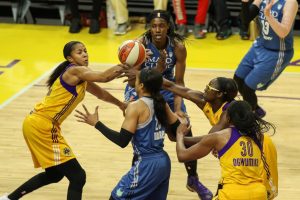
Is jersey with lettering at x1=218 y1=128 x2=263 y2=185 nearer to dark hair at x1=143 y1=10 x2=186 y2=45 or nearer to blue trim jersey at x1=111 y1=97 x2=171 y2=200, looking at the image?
blue trim jersey at x1=111 y1=97 x2=171 y2=200

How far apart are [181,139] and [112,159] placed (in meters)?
2.36

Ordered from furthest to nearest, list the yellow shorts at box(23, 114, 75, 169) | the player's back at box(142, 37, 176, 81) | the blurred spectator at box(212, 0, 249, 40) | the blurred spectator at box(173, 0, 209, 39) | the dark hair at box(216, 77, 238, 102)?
the blurred spectator at box(212, 0, 249, 40) < the blurred spectator at box(173, 0, 209, 39) < the player's back at box(142, 37, 176, 81) < the yellow shorts at box(23, 114, 75, 169) < the dark hair at box(216, 77, 238, 102)

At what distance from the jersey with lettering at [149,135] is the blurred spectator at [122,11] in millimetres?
7380

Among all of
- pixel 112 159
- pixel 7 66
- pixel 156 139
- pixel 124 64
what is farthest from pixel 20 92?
pixel 156 139

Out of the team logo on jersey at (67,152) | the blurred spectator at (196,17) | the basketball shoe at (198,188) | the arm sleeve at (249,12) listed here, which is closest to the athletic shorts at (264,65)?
the arm sleeve at (249,12)

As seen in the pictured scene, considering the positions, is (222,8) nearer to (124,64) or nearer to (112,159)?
(112,159)

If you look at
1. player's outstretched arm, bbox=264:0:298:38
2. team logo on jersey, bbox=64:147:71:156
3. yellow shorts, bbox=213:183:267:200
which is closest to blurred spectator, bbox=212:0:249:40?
player's outstretched arm, bbox=264:0:298:38

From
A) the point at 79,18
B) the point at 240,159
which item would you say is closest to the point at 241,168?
the point at 240,159

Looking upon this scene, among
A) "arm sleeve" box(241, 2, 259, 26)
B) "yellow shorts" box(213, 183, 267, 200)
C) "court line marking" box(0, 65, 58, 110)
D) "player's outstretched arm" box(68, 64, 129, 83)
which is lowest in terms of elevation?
"court line marking" box(0, 65, 58, 110)

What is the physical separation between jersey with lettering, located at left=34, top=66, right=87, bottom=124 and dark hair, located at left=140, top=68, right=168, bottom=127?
2.93 feet

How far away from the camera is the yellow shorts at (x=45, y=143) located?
5676mm

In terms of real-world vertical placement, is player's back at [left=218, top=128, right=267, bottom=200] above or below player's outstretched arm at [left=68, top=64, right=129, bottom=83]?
below

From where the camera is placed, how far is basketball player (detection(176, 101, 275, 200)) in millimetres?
4828

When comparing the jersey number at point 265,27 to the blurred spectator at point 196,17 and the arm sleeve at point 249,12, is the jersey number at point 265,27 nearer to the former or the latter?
the arm sleeve at point 249,12
